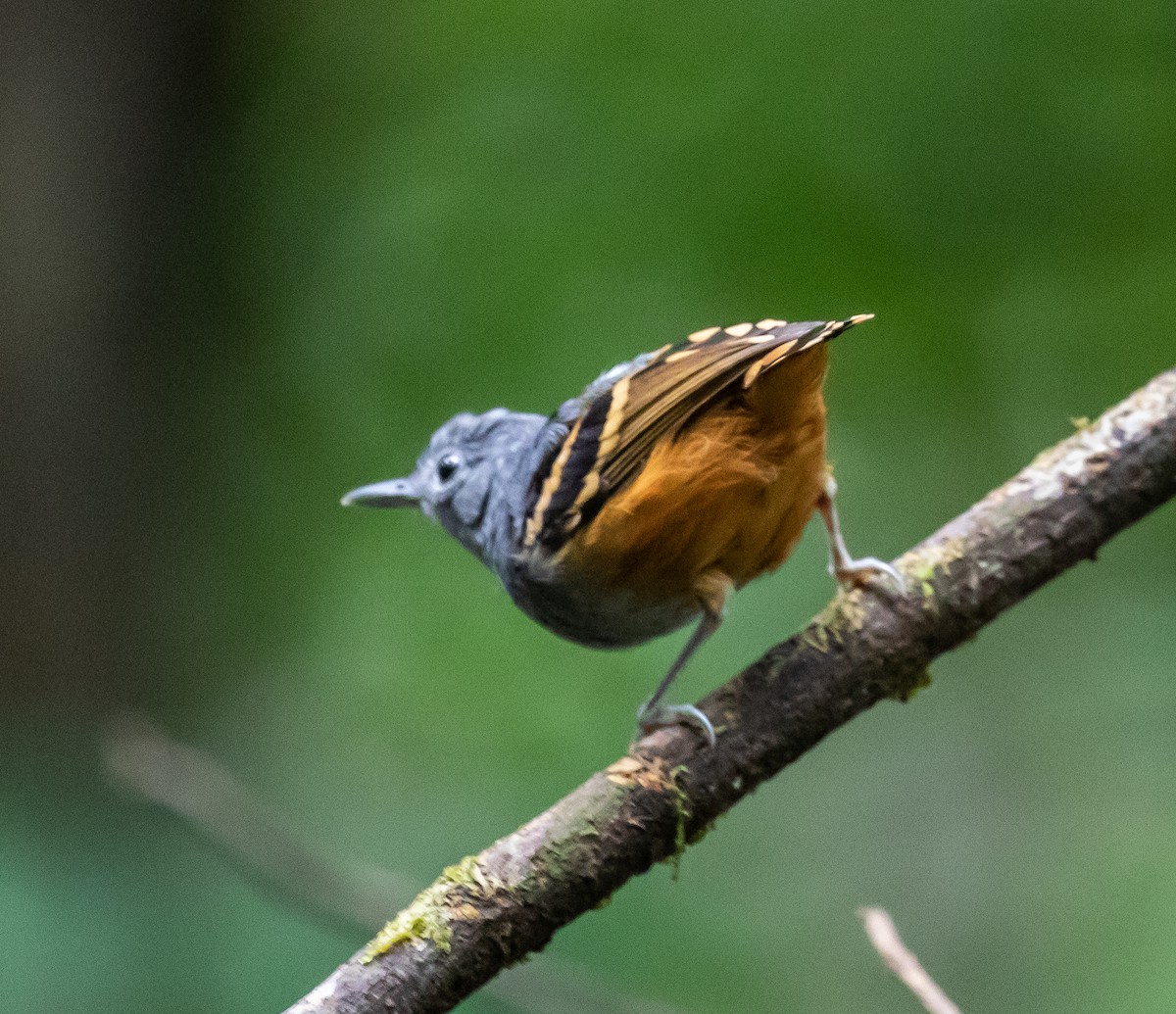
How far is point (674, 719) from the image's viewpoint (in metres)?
2.85

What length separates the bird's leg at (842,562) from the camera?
2.99 metres

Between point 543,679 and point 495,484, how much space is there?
1503 mm

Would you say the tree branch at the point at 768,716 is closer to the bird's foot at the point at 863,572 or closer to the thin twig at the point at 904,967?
the bird's foot at the point at 863,572

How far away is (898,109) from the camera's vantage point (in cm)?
459

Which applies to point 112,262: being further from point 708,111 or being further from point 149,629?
point 708,111

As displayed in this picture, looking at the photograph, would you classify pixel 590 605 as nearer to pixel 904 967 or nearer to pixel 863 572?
pixel 863 572

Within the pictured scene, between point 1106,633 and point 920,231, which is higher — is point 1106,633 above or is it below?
below

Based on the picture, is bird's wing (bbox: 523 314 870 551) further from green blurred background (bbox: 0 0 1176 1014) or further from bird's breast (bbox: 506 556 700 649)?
green blurred background (bbox: 0 0 1176 1014)

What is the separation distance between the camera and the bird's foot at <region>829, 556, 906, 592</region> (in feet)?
9.75

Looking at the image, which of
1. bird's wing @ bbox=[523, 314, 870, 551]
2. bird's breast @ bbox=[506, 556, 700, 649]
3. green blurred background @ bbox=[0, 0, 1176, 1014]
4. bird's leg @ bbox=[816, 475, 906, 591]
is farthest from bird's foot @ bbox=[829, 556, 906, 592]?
green blurred background @ bbox=[0, 0, 1176, 1014]

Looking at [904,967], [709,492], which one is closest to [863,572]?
[709,492]

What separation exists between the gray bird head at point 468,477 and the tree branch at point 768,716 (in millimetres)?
977

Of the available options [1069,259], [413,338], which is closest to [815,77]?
[1069,259]

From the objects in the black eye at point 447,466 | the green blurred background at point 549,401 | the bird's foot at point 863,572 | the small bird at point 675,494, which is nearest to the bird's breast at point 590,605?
the small bird at point 675,494
